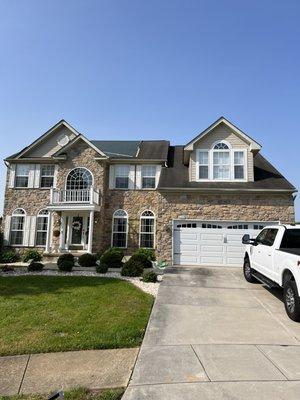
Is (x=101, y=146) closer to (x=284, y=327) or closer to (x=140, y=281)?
(x=140, y=281)

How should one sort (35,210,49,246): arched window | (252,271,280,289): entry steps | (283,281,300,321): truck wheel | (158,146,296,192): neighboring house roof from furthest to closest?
(35,210,49,246): arched window, (158,146,296,192): neighboring house roof, (252,271,280,289): entry steps, (283,281,300,321): truck wheel

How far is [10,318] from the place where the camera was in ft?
23.2

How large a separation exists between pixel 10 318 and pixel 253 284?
322 inches

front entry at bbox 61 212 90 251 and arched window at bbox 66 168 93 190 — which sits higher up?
arched window at bbox 66 168 93 190

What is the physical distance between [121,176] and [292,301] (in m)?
16.0

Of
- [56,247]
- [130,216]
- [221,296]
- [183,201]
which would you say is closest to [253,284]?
[221,296]

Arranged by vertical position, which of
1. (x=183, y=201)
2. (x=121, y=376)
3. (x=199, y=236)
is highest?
(x=183, y=201)

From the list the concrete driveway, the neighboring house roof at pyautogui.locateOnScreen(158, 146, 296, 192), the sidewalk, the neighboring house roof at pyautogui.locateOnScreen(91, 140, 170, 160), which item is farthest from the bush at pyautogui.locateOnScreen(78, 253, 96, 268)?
the sidewalk

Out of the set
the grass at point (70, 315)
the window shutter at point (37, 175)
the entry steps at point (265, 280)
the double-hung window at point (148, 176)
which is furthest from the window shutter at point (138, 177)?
the entry steps at point (265, 280)

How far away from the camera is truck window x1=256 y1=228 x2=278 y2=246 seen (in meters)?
9.25

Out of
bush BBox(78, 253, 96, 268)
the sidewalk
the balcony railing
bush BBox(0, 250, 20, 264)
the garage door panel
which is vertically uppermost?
the balcony railing

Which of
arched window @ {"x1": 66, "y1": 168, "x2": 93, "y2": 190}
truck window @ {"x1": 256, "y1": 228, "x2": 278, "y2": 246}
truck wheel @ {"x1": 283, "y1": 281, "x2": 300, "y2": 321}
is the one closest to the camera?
truck wheel @ {"x1": 283, "y1": 281, "x2": 300, "y2": 321}

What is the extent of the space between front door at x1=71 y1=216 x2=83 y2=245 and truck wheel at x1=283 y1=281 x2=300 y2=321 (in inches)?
612

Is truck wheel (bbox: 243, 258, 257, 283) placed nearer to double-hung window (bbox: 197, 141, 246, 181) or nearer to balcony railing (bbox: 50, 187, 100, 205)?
double-hung window (bbox: 197, 141, 246, 181)
